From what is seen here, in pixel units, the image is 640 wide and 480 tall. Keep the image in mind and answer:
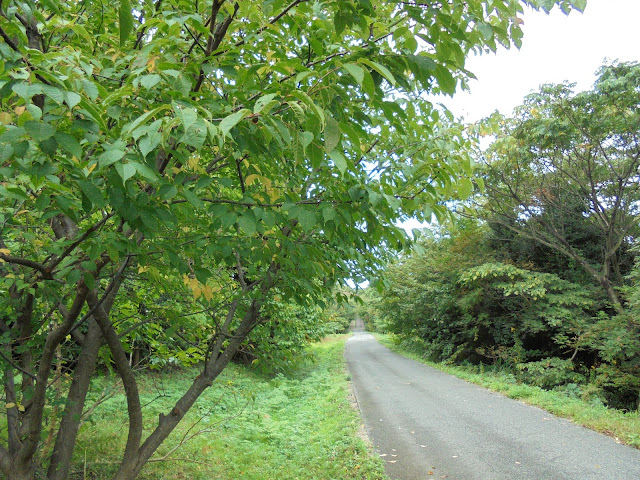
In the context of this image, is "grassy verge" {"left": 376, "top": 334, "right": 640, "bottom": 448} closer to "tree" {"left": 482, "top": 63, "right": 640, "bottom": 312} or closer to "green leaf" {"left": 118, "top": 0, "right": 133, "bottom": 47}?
"tree" {"left": 482, "top": 63, "right": 640, "bottom": 312}

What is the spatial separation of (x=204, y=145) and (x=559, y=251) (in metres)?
13.7

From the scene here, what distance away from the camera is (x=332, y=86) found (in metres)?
1.28

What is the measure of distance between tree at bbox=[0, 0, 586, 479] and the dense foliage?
603 centimetres

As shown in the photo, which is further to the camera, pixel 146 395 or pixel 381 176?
pixel 146 395

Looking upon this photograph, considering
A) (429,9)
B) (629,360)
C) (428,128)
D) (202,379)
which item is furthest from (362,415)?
(429,9)

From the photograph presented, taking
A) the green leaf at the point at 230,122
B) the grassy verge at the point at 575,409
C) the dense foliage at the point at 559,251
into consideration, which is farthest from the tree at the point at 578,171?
the green leaf at the point at 230,122

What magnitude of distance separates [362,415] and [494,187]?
8184 millimetres

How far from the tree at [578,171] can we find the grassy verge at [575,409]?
9.75ft

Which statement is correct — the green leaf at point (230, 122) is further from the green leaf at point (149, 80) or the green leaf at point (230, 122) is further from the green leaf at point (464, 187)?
the green leaf at point (464, 187)

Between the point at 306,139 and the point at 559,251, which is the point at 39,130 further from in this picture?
the point at 559,251

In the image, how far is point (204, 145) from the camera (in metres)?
2.09

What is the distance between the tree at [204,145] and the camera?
4.17 ft

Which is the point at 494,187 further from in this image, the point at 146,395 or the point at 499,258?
the point at 146,395

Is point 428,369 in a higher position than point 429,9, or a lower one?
lower
